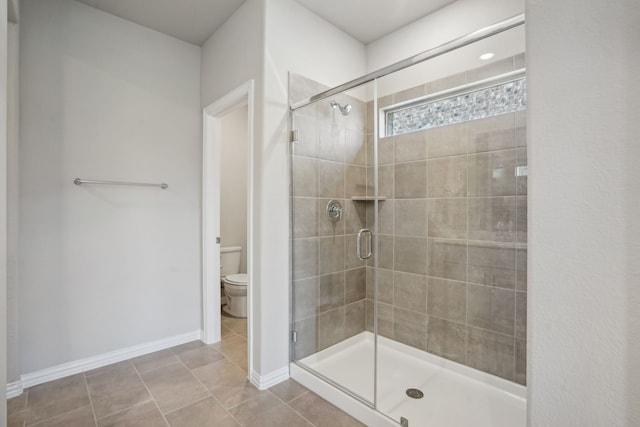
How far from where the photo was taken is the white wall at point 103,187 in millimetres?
2080

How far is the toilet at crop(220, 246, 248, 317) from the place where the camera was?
3277mm

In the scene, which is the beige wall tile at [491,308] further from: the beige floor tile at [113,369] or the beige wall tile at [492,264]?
the beige floor tile at [113,369]

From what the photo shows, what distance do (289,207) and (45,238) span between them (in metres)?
1.68

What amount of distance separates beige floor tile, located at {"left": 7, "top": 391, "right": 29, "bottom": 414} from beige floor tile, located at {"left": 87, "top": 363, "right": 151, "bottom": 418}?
0.32 metres

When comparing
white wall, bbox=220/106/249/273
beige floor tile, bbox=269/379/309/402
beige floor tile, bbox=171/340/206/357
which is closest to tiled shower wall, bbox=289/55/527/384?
beige floor tile, bbox=269/379/309/402

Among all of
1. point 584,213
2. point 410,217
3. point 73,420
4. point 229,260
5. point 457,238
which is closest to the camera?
point 584,213

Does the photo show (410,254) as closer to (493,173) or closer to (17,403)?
(493,173)

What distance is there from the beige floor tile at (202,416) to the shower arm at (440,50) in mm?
1995

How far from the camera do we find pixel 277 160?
2.15 m

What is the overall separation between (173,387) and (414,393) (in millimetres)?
1589

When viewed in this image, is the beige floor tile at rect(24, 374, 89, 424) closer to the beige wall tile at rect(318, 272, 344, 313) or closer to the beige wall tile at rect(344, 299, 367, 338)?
the beige wall tile at rect(318, 272, 344, 313)

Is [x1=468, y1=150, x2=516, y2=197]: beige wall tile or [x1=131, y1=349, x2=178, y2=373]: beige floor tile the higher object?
[x1=468, y1=150, x2=516, y2=197]: beige wall tile

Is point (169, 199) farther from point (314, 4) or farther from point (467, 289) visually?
point (467, 289)

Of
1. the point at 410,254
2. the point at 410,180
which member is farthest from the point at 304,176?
the point at 410,254
